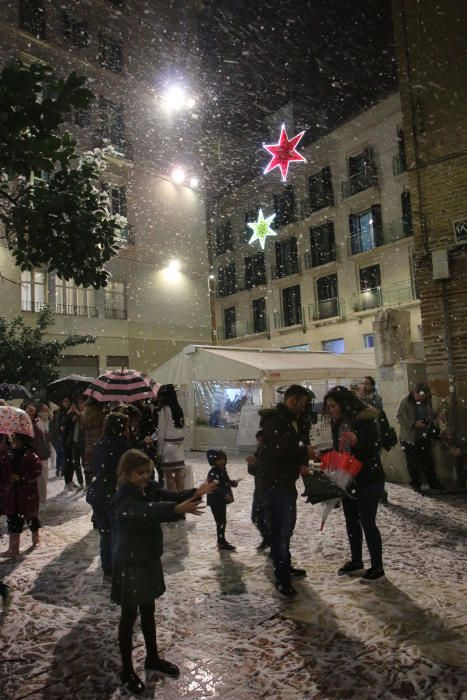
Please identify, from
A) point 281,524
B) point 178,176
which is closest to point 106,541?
point 281,524

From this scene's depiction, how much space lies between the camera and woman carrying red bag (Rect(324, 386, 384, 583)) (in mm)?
4391

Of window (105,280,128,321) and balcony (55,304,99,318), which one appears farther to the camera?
window (105,280,128,321)

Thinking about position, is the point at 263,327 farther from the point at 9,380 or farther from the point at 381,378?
the point at 381,378

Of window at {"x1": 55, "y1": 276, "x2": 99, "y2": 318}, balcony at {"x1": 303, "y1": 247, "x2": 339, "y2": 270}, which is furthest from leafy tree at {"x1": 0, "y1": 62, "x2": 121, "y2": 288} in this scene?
balcony at {"x1": 303, "y1": 247, "x2": 339, "y2": 270}

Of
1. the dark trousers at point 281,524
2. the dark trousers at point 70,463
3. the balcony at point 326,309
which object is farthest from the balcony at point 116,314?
the dark trousers at point 281,524

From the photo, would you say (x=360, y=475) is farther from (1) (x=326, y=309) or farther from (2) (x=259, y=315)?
(2) (x=259, y=315)

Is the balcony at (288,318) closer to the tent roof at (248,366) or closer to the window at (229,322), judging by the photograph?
the window at (229,322)

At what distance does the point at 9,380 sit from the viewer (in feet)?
54.7

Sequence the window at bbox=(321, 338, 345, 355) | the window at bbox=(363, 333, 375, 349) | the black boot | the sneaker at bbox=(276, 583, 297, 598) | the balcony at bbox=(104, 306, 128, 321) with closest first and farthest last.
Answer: the black boot
the sneaker at bbox=(276, 583, 297, 598)
the balcony at bbox=(104, 306, 128, 321)
the window at bbox=(363, 333, 375, 349)
the window at bbox=(321, 338, 345, 355)

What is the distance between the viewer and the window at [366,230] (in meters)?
24.2

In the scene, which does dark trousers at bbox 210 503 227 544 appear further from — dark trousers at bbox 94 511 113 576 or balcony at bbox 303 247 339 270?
balcony at bbox 303 247 339 270

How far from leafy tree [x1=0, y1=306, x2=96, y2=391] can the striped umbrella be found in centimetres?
1063

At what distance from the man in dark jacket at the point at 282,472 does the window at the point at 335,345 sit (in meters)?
21.3

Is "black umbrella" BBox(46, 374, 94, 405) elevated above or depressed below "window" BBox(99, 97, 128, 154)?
below
